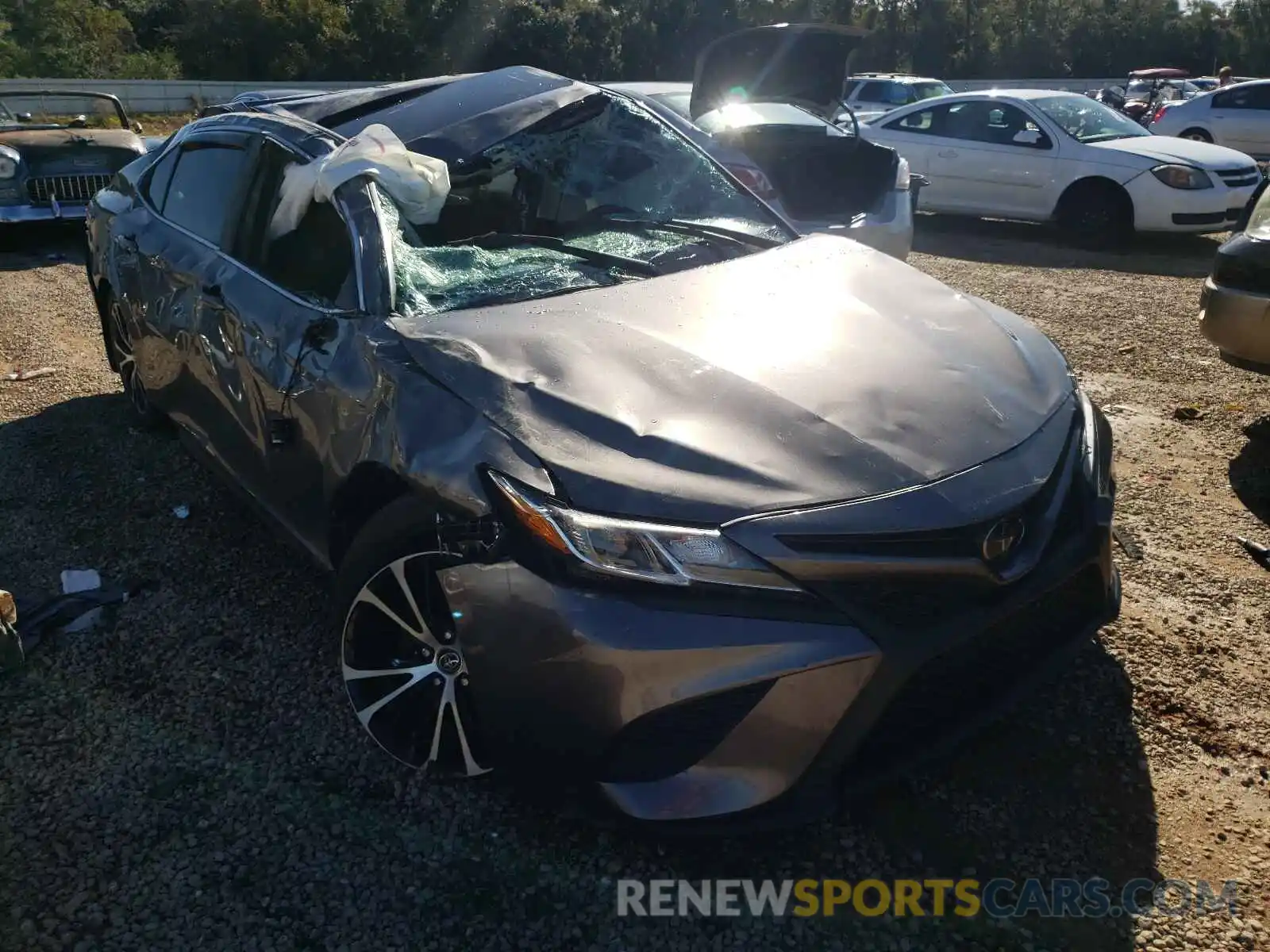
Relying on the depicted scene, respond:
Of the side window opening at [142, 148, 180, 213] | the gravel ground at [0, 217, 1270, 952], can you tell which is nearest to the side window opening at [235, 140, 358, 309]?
the side window opening at [142, 148, 180, 213]

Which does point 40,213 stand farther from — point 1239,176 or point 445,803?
point 1239,176

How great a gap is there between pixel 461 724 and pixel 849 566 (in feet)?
3.42

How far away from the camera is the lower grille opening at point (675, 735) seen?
2.10 metres

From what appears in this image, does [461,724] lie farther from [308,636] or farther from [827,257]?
[827,257]

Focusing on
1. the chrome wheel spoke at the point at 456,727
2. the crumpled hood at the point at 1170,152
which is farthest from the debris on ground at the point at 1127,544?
the crumpled hood at the point at 1170,152

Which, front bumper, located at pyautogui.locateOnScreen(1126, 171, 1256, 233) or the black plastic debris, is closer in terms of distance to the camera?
the black plastic debris

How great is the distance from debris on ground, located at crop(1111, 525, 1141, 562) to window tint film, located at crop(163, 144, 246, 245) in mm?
3455

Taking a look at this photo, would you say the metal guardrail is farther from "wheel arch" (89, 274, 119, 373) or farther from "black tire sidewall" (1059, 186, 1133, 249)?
"wheel arch" (89, 274, 119, 373)

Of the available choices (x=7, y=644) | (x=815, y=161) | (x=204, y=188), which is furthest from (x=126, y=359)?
(x=815, y=161)

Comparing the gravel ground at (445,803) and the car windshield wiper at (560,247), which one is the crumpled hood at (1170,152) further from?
the car windshield wiper at (560,247)

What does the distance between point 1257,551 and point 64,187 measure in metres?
9.61

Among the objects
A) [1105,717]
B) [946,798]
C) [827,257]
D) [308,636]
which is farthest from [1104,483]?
[308,636]

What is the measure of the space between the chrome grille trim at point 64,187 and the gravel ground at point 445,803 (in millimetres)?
6392

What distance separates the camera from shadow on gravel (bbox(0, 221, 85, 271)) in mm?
9367
